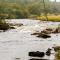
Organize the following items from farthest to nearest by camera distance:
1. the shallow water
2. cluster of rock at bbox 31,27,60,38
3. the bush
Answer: the bush
cluster of rock at bbox 31,27,60,38
the shallow water

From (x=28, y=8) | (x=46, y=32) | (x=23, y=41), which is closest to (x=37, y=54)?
(x=23, y=41)

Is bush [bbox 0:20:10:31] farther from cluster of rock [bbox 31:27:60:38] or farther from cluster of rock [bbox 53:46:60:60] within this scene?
cluster of rock [bbox 53:46:60:60]

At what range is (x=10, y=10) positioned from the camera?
13.3 feet

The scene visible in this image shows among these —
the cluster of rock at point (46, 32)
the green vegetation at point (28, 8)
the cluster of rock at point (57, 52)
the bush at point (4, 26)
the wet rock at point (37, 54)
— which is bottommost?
the cluster of rock at point (57, 52)

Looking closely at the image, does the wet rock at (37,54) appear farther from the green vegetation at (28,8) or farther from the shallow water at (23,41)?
the green vegetation at (28,8)

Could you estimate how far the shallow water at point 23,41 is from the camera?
2995 mm

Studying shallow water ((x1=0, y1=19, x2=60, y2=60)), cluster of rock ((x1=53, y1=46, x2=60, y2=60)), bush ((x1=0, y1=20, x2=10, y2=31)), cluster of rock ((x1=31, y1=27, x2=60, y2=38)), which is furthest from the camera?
bush ((x1=0, y1=20, x2=10, y2=31))

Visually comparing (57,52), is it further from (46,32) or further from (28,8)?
(28,8)

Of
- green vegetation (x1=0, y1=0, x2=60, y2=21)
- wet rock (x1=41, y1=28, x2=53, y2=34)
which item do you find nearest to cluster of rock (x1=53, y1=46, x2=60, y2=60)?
wet rock (x1=41, y1=28, x2=53, y2=34)

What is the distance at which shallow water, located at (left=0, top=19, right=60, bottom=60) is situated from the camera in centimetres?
299

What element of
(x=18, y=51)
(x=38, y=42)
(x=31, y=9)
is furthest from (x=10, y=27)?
(x=18, y=51)

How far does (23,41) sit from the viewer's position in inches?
144

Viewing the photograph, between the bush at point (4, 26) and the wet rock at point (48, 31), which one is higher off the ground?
the bush at point (4, 26)

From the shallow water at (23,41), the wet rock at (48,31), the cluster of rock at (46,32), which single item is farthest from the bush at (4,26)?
the wet rock at (48,31)
